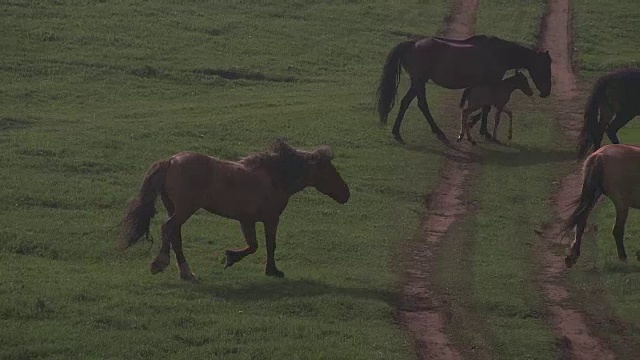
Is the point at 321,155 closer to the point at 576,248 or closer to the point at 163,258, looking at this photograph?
the point at 163,258

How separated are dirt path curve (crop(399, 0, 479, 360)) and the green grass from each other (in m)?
0.24

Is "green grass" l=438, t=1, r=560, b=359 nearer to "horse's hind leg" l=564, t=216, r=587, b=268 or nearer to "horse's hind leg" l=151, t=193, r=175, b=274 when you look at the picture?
"horse's hind leg" l=564, t=216, r=587, b=268

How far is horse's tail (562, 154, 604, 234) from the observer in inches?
738

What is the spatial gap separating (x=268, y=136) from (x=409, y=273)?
11.4 meters

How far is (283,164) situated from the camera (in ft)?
58.8

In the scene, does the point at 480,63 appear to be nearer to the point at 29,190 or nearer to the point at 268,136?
the point at 268,136

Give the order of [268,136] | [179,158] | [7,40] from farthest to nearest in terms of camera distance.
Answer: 1. [7,40]
2. [268,136]
3. [179,158]

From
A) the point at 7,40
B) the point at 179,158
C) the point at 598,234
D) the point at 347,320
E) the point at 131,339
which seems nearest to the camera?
the point at 131,339

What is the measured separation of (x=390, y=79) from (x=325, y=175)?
1147cm

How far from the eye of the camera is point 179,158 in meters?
16.9

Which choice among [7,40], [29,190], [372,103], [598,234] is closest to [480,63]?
[372,103]

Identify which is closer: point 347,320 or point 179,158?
point 347,320

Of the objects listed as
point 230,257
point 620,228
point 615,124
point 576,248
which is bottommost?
point 230,257

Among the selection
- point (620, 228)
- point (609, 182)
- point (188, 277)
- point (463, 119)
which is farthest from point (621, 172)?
→ point (463, 119)
